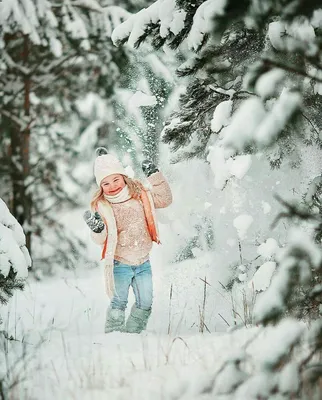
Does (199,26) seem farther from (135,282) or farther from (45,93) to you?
(45,93)

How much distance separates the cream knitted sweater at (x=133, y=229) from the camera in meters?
4.84

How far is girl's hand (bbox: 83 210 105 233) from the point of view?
190 inches

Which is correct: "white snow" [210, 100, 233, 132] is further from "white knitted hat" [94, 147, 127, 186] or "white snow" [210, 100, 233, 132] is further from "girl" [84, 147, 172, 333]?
"white knitted hat" [94, 147, 127, 186]

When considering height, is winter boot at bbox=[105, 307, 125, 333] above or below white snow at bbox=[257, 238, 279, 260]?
below

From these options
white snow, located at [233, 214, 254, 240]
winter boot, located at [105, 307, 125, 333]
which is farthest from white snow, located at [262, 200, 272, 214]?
winter boot, located at [105, 307, 125, 333]

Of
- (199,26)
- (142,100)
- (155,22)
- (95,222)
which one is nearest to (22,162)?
(142,100)

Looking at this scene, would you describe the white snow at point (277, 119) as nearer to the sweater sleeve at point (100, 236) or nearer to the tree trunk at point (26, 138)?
the sweater sleeve at point (100, 236)

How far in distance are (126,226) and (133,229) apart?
7cm

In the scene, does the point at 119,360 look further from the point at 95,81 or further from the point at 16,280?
the point at 95,81

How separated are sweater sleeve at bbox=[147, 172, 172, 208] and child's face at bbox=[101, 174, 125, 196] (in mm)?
277

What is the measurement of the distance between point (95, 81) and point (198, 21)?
246 inches

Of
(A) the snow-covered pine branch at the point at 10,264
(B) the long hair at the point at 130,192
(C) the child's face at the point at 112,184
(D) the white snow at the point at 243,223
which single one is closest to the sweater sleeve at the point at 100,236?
(B) the long hair at the point at 130,192

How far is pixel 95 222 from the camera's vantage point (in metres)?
4.84

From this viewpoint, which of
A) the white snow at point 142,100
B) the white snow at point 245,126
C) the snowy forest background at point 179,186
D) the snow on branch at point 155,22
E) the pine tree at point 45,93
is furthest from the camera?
the pine tree at point 45,93
